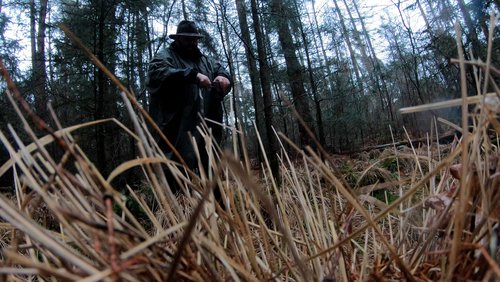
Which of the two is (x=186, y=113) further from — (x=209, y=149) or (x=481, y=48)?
(x=481, y=48)

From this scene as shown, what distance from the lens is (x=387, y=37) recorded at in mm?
14461

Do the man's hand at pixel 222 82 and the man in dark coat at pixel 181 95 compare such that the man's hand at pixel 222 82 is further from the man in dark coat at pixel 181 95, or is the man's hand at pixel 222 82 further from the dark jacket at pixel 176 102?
the dark jacket at pixel 176 102

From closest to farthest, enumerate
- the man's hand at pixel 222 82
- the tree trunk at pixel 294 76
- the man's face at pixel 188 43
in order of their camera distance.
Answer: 1. the man's hand at pixel 222 82
2. the man's face at pixel 188 43
3. the tree trunk at pixel 294 76

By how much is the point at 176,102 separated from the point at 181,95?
0.20 feet

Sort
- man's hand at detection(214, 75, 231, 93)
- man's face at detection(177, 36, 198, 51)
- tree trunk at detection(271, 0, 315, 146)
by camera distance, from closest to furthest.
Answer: man's hand at detection(214, 75, 231, 93), man's face at detection(177, 36, 198, 51), tree trunk at detection(271, 0, 315, 146)

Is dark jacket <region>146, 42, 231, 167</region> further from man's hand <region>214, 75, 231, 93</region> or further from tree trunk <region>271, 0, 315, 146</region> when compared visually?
tree trunk <region>271, 0, 315, 146</region>

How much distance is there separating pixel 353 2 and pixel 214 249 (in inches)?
834

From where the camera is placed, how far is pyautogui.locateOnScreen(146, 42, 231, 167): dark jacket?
203 centimetres

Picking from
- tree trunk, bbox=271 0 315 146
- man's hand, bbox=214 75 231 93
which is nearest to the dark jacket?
man's hand, bbox=214 75 231 93

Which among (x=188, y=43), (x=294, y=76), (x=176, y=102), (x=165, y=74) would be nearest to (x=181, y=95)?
(x=176, y=102)

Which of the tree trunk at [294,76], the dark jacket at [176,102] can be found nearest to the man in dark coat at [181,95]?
the dark jacket at [176,102]

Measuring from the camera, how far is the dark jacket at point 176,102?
2031 millimetres

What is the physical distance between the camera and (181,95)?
2148 mm

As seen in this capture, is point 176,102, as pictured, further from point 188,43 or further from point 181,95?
point 188,43
